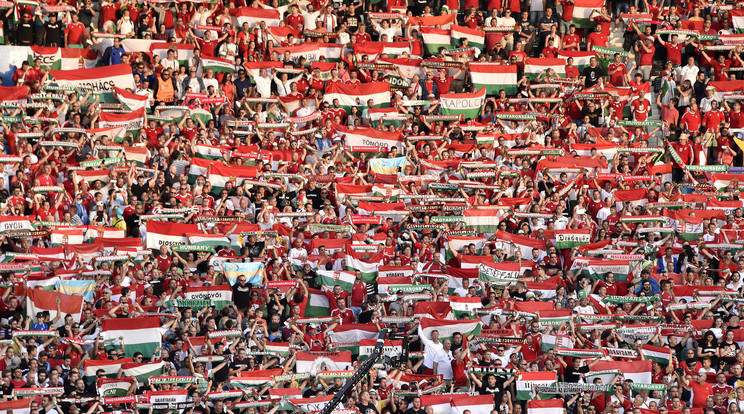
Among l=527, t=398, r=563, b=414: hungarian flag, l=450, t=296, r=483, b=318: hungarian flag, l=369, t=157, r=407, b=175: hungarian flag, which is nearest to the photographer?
l=527, t=398, r=563, b=414: hungarian flag

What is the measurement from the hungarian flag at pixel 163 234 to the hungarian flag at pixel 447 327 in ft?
15.3

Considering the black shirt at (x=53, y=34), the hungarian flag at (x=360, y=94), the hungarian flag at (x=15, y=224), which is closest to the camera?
the hungarian flag at (x=15, y=224)

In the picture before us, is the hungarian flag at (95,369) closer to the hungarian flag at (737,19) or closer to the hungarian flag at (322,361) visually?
the hungarian flag at (322,361)

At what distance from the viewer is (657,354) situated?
21.8 meters

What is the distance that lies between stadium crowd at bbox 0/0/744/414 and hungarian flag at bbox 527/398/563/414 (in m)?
0.05

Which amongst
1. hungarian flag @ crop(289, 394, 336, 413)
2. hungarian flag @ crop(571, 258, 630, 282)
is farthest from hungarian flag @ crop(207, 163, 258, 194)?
hungarian flag @ crop(571, 258, 630, 282)

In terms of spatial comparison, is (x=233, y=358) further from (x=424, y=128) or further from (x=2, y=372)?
(x=424, y=128)

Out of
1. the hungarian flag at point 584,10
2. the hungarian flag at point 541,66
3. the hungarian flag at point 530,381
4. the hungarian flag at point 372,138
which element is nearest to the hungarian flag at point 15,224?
the hungarian flag at point 372,138

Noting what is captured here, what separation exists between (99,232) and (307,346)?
14.7ft

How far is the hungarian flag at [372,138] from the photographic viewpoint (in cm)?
2702

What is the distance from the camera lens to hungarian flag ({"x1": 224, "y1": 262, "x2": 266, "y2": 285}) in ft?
75.7

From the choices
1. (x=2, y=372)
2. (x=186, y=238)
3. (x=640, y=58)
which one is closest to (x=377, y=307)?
(x=186, y=238)

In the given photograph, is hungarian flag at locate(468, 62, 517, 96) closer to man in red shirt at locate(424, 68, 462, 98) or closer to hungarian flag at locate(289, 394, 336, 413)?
man in red shirt at locate(424, 68, 462, 98)

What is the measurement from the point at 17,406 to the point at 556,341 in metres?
8.22
